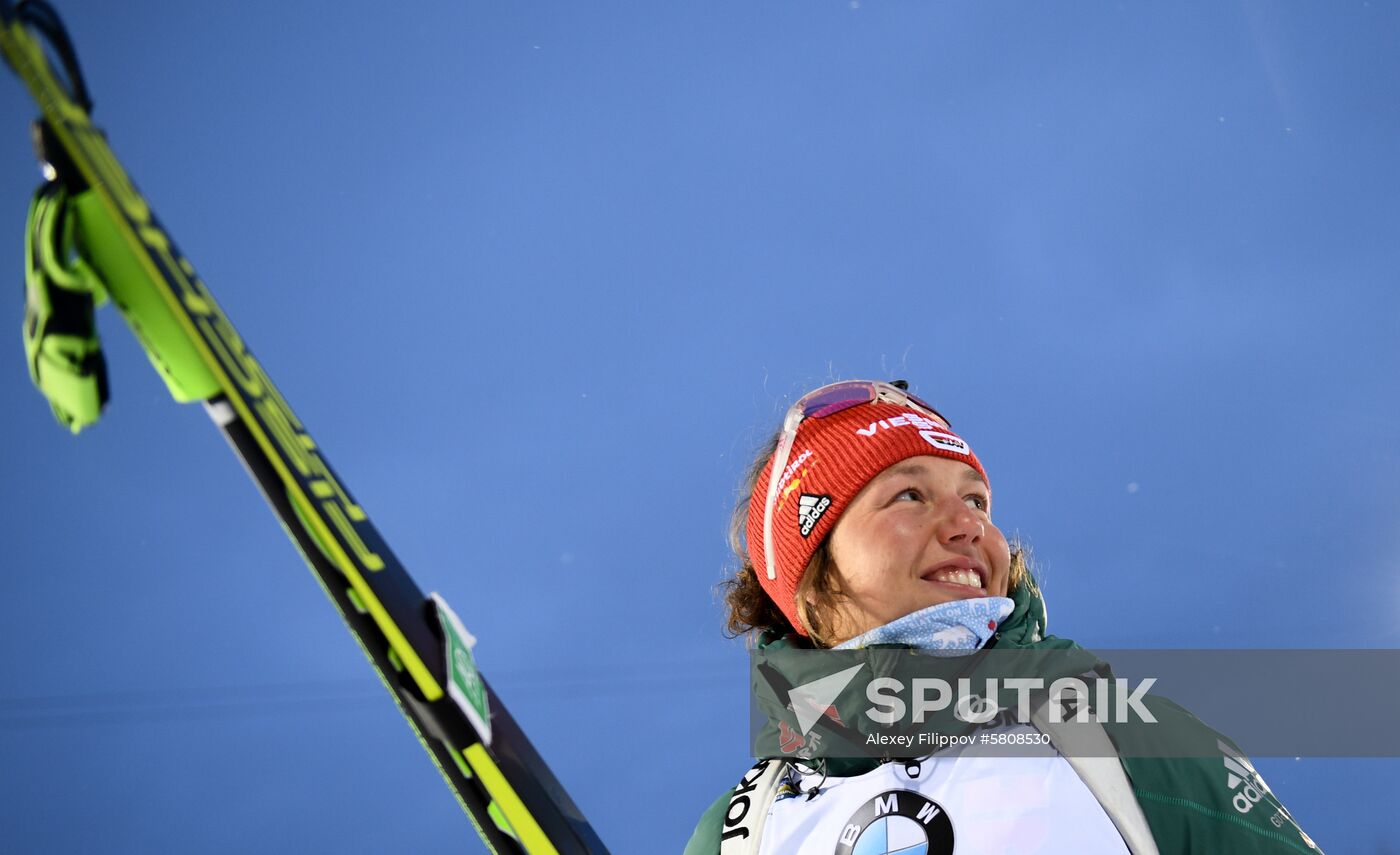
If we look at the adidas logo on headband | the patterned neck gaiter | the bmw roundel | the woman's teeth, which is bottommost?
the bmw roundel

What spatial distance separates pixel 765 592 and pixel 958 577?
28.4 inches

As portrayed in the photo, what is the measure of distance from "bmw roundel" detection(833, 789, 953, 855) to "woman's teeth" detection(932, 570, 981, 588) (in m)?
0.44

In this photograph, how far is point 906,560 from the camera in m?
2.12

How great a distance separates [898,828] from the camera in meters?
1.82

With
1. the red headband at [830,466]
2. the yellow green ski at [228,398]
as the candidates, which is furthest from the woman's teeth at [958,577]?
the yellow green ski at [228,398]

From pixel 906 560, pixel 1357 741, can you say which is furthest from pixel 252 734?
pixel 906 560

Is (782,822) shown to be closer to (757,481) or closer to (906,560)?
(906,560)

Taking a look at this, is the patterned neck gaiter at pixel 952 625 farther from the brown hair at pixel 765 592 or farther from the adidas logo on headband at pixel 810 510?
the adidas logo on headband at pixel 810 510

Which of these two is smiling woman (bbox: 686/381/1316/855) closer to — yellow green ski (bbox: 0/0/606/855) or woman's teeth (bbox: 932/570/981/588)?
woman's teeth (bbox: 932/570/981/588)

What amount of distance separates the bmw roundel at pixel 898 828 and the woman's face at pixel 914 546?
38 cm

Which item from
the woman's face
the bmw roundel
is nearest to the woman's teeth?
the woman's face

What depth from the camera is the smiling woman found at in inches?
65.1

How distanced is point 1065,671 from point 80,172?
173cm

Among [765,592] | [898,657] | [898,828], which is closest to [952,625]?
[898,657]
